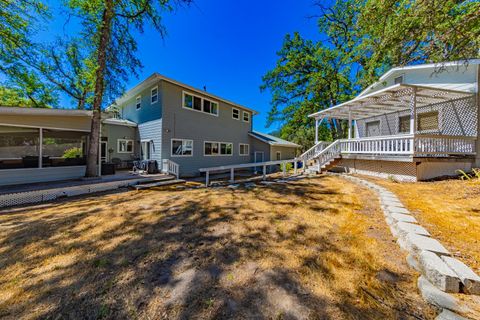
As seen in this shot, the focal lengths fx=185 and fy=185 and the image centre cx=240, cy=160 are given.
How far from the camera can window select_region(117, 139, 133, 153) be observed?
1293 centimetres

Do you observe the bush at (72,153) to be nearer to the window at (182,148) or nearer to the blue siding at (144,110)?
the blue siding at (144,110)

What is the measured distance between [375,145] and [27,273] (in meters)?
11.3

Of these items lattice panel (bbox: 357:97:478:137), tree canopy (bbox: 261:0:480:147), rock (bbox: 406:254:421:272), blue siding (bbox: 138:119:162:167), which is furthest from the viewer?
blue siding (bbox: 138:119:162:167)

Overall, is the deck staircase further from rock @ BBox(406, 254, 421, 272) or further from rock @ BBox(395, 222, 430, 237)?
rock @ BBox(406, 254, 421, 272)

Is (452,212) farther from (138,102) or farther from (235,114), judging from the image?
(138,102)

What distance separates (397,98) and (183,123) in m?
11.5

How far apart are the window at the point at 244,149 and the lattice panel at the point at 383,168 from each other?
26.9ft

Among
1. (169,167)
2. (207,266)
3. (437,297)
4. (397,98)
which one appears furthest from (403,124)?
(169,167)

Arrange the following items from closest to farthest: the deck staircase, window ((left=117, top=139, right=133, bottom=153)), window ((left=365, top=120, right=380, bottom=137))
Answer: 1. the deck staircase
2. window ((left=365, top=120, right=380, bottom=137))
3. window ((left=117, top=139, right=133, bottom=153))

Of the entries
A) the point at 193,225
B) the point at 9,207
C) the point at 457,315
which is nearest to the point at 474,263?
the point at 457,315

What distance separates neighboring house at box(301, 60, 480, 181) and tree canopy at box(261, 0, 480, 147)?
1210 millimetres

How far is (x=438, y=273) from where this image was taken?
1913 mm

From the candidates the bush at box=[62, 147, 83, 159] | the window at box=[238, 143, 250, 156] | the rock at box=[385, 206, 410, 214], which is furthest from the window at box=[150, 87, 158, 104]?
the rock at box=[385, 206, 410, 214]

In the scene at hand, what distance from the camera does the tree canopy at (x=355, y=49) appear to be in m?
5.12
